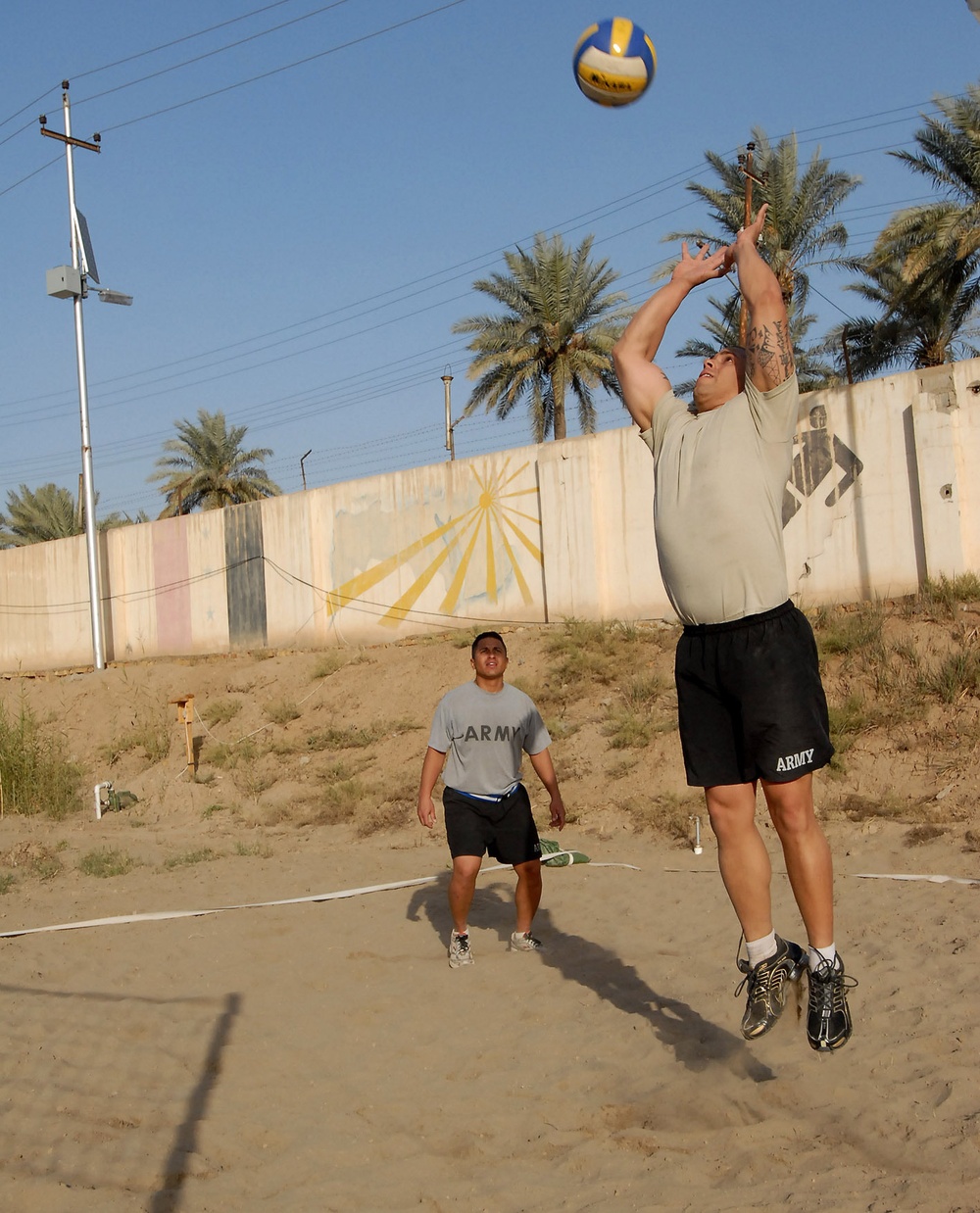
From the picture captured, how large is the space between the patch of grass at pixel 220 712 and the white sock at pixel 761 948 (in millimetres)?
14204

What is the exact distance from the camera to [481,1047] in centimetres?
510

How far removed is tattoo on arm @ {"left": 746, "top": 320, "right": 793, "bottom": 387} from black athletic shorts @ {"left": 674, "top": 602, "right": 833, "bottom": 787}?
816 mm

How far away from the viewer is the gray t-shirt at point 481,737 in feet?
21.4

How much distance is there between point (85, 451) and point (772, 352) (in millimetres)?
21261

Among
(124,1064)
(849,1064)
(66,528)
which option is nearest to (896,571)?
(849,1064)

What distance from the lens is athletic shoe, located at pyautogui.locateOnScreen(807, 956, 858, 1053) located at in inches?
151

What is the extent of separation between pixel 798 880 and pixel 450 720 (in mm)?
2990

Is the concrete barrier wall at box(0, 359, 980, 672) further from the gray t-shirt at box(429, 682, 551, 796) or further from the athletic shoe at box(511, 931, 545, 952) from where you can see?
the athletic shoe at box(511, 931, 545, 952)

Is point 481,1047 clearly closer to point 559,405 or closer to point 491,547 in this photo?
point 491,547

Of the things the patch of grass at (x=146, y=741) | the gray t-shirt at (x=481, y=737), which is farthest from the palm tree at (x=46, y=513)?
the gray t-shirt at (x=481, y=737)

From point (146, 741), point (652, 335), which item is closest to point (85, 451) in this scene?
point (146, 741)

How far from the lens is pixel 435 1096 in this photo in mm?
4555

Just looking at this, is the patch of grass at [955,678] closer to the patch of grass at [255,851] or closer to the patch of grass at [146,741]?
the patch of grass at [255,851]

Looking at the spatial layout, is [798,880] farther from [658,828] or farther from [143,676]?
[143,676]
